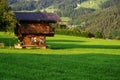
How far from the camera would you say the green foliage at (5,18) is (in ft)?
201

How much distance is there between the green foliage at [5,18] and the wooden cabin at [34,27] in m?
3.97

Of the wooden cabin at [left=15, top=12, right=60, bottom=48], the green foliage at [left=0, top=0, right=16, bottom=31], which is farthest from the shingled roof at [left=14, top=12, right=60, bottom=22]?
the green foliage at [left=0, top=0, right=16, bottom=31]

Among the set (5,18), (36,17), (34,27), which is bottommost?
(34,27)

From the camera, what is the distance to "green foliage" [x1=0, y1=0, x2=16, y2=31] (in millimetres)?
61250

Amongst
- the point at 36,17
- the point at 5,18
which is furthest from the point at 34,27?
the point at 5,18

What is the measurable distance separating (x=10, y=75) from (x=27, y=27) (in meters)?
A: 46.9

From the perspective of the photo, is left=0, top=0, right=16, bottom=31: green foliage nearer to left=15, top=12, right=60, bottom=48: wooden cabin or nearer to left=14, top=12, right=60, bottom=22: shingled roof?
left=15, top=12, right=60, bottom=48: wooden cabin

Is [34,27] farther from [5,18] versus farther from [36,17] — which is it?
[5,18]

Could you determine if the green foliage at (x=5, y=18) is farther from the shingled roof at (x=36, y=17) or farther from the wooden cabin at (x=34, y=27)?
the shingled roof at (x=36, y=17)

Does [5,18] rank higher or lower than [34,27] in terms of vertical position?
higher

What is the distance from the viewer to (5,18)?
6166 centimetres

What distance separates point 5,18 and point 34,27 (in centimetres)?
783

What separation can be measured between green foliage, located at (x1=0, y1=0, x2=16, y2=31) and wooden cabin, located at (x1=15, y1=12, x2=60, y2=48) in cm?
397

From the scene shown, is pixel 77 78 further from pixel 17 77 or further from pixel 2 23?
pixel 2 23
